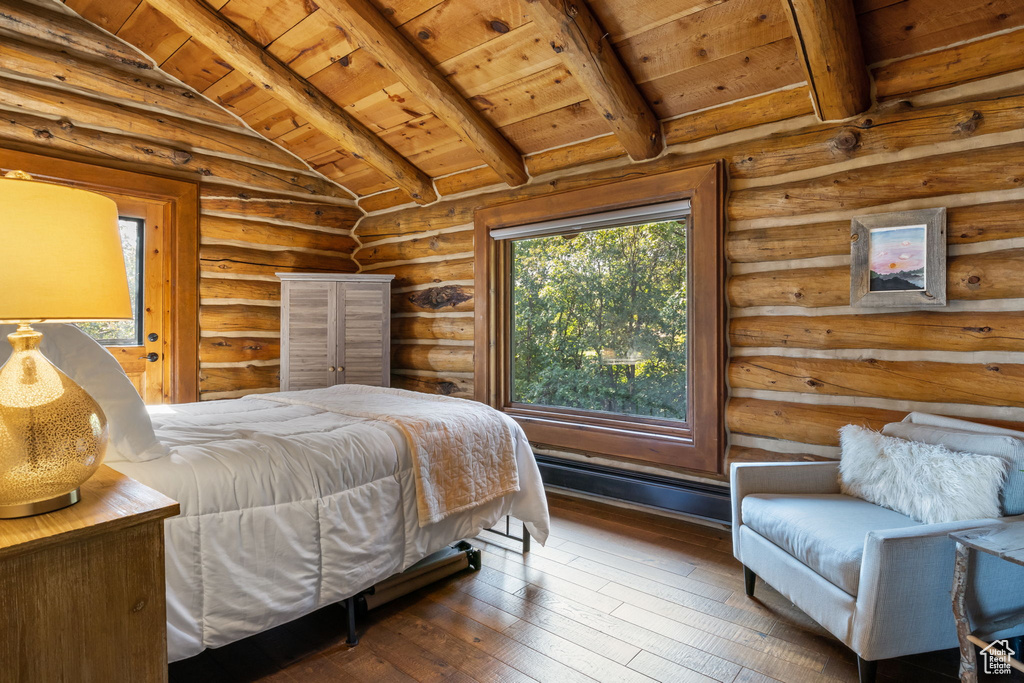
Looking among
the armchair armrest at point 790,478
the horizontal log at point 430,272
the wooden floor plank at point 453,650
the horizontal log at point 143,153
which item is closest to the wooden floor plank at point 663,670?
the wooden floor plank at point 453,650

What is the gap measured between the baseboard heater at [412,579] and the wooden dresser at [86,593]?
111 cm

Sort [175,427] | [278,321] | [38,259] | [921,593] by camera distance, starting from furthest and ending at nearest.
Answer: [278,321], [175,427], [921,593], [38,259]

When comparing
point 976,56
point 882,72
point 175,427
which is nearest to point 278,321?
point 175,427

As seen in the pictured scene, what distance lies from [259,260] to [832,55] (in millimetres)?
4202

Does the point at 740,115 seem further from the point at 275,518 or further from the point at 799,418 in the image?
the point at 275,518

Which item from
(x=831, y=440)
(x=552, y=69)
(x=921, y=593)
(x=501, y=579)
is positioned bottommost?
(x=501, y=579)

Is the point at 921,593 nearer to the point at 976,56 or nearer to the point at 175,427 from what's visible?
the point at 976,56

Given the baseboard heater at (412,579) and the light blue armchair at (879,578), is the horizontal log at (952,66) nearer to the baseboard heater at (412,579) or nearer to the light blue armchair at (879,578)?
the light blue armchair at (879,578)

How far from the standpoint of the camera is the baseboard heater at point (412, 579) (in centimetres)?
210

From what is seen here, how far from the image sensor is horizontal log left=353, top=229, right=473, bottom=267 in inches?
174

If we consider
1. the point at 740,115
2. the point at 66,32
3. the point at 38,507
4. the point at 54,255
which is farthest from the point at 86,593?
the point at 66,32

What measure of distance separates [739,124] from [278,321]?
383 cm

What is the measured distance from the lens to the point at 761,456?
299cm

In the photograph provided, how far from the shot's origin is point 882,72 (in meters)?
2.57
